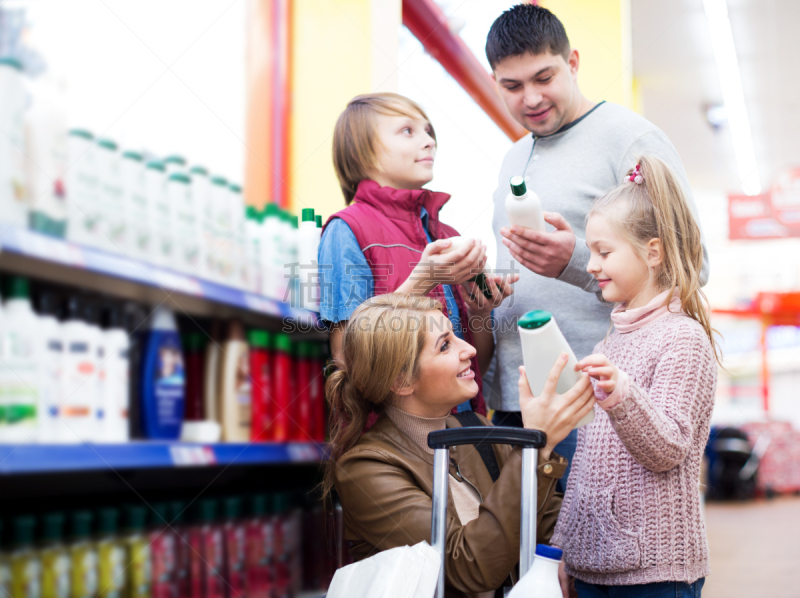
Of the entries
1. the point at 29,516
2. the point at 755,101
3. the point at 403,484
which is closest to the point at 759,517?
the point at 755,101

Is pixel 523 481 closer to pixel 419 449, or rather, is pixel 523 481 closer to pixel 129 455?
pixel 419 449

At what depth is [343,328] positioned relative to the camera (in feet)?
5.04

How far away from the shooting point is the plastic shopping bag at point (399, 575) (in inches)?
41.8

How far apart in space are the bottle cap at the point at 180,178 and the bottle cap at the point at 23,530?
726mm

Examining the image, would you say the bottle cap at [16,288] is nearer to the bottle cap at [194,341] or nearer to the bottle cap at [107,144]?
the bottle cap at [107,144]

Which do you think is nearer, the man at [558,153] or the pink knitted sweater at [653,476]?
the pink knitted sweater at [653,476]

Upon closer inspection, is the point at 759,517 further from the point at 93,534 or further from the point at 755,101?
the point at 93,534

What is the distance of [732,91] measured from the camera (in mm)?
5418

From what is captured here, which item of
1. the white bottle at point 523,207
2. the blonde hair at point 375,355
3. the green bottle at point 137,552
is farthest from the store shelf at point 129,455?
the white bottle at point 523,207

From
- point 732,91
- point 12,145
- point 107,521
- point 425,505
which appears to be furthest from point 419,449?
point 732,91

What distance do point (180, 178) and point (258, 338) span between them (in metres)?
0.45

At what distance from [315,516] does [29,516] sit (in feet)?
2.96

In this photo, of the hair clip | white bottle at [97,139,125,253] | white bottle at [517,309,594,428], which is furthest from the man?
white bottle at [97,139,125,253]

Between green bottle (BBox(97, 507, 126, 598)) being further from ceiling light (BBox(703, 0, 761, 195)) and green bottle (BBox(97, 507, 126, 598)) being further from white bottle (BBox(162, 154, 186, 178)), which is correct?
ceiling light (BBox(703, 0, 761, 195))
